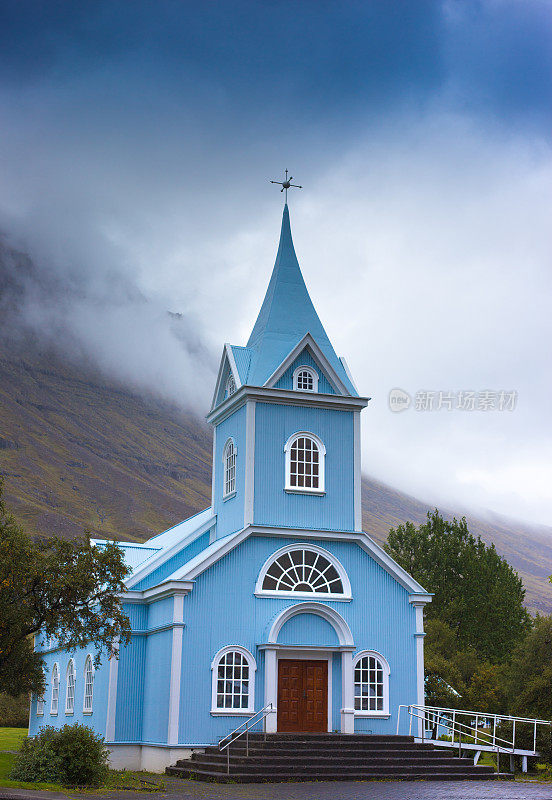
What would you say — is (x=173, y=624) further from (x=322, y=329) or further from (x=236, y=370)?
(x=322, y=329)

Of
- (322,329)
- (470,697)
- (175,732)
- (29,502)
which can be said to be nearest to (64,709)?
(175,732)

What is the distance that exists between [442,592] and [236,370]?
96.1 feet

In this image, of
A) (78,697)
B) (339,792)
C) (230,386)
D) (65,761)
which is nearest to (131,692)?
(78,697)

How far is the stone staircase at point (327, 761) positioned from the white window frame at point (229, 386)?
38.0ft

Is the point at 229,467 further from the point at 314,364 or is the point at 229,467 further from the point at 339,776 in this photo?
the point at 339,776

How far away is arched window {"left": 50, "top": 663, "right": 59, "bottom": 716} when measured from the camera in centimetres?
3584

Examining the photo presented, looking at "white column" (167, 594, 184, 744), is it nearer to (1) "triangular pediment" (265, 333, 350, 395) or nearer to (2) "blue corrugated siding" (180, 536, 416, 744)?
(2) "blue corrugated siding" (180, 536, 416, 744)

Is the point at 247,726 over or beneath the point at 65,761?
over

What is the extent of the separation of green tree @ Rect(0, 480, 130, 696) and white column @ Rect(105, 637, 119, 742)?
16.7ft

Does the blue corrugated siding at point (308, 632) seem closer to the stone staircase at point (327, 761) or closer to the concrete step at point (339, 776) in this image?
the stone staircase at point (327, 761)

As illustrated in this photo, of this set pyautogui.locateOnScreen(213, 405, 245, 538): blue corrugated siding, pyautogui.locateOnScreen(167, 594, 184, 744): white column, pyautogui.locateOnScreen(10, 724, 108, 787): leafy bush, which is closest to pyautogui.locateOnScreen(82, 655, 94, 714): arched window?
pyautogui.locateOnScreen(167, 594, 184, 744): white column

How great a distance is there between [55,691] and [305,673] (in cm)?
1310

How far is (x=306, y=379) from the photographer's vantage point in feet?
102

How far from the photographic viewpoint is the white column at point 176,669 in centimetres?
2608
